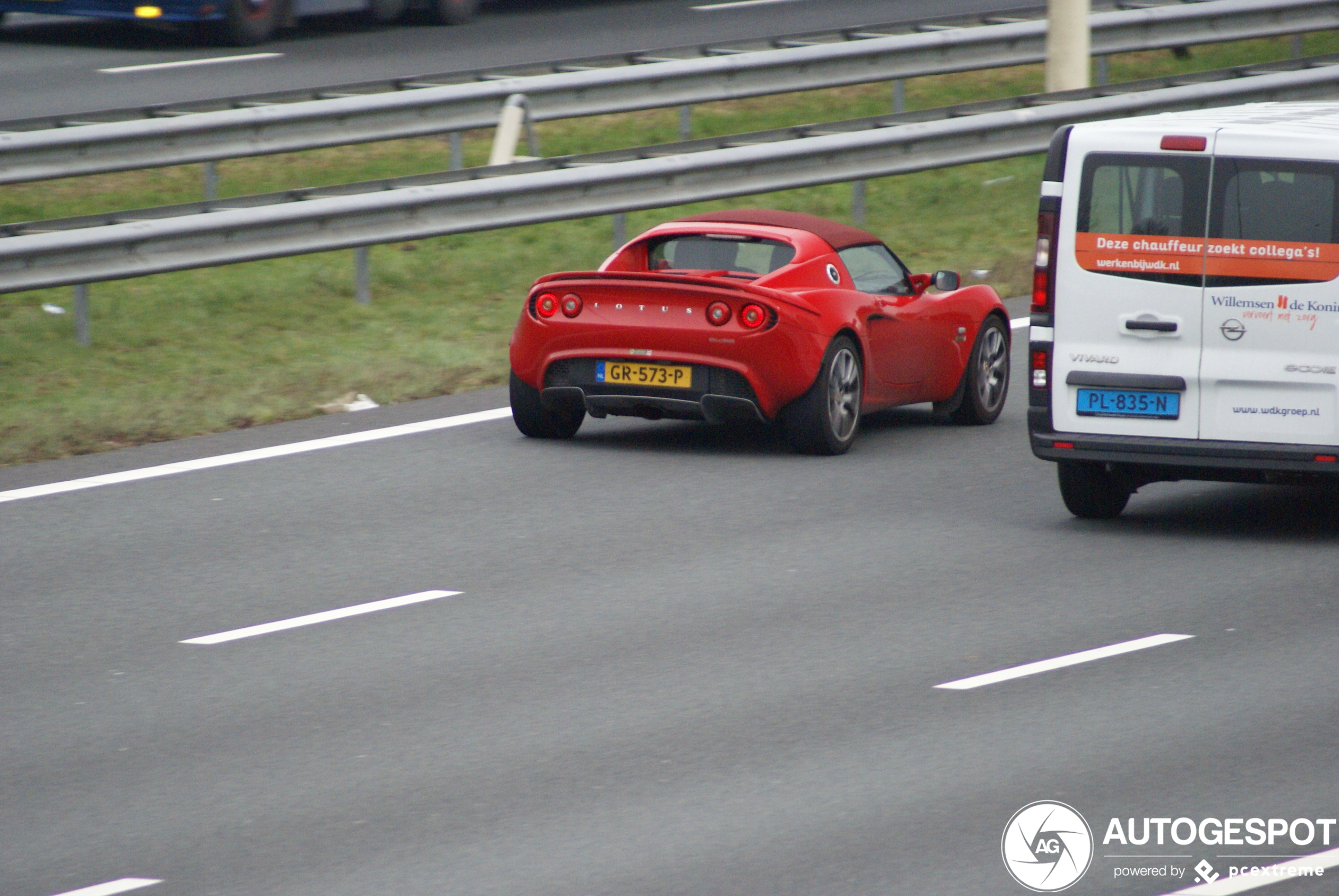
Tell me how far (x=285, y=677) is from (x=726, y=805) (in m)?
2.11

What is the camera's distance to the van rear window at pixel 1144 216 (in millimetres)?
10102

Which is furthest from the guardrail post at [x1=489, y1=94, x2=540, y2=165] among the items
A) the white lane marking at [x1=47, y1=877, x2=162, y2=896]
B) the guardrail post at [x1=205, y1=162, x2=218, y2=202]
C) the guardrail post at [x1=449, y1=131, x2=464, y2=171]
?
the white lane marking at [x1=47, y1=877, x2=162, y2=896]

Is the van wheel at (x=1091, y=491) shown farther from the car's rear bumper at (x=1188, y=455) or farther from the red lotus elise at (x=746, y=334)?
the red lotus elise at (x=746, y=334)

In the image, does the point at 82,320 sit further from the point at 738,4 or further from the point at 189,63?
the point at 738,4

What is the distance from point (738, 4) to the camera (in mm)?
27766

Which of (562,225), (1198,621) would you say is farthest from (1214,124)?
(562,225)

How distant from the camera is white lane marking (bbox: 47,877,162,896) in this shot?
588 centimetres

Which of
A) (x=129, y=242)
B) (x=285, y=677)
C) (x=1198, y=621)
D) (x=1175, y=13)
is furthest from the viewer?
(x=1175, y=13)

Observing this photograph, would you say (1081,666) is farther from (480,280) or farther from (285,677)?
(480,280)

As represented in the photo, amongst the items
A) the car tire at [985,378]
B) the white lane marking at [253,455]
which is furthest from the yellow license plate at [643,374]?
the car tire at [985,378]

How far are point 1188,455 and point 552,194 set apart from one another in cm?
631

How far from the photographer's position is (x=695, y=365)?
11672 millimetres

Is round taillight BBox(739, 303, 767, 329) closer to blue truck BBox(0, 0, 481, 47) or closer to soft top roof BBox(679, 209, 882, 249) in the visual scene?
soft top roof BBox(679, 209, 882, 249)

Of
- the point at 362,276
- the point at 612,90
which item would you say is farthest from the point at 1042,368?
the point at 612,90
